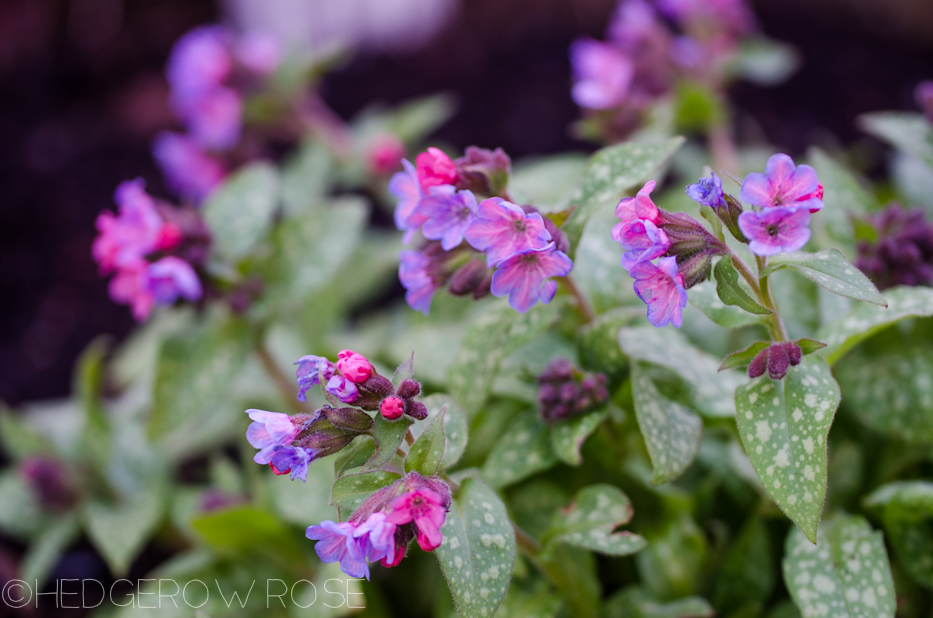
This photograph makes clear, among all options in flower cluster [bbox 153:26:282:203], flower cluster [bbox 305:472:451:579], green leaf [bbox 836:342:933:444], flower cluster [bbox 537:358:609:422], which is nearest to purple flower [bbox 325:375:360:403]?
flower cluster [bbox 305:472:451:579]

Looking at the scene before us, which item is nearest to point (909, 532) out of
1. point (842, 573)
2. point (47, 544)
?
point (842, 573)

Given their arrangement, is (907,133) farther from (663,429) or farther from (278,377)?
(278,377)

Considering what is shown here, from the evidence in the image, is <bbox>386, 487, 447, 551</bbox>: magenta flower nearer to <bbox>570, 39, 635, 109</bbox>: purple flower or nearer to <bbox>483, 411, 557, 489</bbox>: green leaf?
<bbox>483, 411, 557, 489</bbox>: green leaf

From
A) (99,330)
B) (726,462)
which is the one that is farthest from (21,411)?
(726,462)

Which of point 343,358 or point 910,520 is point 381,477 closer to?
point 343,358

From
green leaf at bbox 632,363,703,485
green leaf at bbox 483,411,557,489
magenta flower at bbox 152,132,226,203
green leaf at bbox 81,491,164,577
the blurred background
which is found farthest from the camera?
the blurred background
